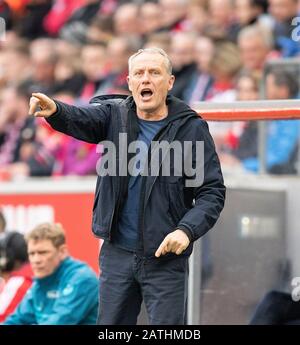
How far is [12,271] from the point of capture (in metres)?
8.08

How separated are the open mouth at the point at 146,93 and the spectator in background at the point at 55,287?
2088 millimetres

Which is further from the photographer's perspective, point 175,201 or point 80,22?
point 80,22

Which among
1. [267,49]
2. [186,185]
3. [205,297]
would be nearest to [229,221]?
[205,297]

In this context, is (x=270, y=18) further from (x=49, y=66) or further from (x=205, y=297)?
(x=205, y=297)

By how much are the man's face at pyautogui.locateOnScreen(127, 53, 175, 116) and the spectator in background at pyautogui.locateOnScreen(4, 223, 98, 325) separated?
2059mm

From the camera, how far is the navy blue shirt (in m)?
5.06

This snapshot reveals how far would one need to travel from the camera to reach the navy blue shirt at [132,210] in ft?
16.6

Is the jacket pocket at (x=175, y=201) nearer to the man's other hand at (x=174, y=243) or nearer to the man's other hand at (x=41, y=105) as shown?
the man's other hand at (x=174, y=243)

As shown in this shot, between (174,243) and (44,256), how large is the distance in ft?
7.71

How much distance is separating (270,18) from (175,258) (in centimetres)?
546

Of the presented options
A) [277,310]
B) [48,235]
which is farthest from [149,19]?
[277,310]

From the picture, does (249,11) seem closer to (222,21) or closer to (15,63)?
(222,21)
